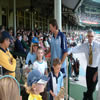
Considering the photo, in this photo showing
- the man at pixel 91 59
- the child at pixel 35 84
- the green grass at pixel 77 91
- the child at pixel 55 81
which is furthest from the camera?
the green grass at pixel 77 91

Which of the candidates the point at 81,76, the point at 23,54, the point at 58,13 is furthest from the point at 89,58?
the point at 23,54

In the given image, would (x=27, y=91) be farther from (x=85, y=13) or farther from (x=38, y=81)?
(x=85, y=13)

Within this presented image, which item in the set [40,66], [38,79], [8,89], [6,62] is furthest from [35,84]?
[40,66]

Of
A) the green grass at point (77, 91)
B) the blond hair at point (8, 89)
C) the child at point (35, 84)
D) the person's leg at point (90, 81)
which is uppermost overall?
the blond hair at point (8, 89)

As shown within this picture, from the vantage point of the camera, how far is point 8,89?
1052 mm

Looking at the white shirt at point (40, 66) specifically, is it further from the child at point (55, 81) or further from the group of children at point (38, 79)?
the child at point (55, 81)

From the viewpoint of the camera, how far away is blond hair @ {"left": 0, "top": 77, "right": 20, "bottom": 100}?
3.41 feet

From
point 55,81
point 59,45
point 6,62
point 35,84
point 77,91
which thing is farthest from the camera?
point 77,91

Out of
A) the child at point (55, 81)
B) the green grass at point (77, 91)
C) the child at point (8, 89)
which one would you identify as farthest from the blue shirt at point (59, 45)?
the child at point (8, 89)

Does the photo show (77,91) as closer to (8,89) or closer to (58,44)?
(58,44)

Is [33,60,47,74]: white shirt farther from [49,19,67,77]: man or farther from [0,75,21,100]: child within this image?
[0,75,21,100]: child

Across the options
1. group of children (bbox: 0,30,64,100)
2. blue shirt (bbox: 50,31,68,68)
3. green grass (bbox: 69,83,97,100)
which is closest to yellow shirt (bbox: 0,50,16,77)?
group of children (bbox: 0,30,64,100)

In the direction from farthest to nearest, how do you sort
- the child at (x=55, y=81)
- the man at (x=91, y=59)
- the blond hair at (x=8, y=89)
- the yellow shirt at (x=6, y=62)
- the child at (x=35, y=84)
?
the man at (x=91, y=59) < the child at (x=55, y=81) < the yellow shirt at (x=6, y=62) < the child at (x=35, y=84) < the blond hair at (x=8, y=89)

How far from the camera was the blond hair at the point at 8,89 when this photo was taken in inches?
40.9
